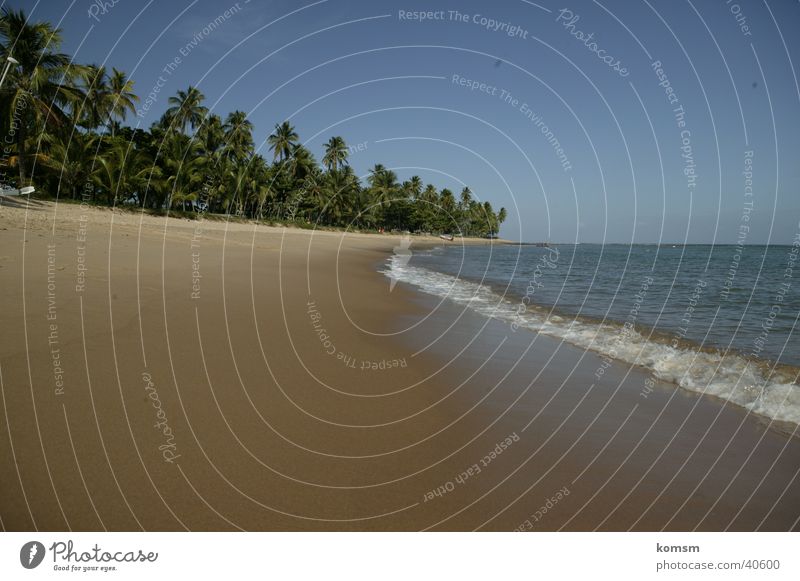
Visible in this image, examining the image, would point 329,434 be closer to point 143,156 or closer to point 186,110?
point 143,156

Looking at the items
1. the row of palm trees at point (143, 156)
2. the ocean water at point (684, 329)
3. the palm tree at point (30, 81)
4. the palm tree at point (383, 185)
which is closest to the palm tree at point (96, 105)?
the row of palm trees at point (143, 156)

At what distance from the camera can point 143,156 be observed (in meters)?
43.9

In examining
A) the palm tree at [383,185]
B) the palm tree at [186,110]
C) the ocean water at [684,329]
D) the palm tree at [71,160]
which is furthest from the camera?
the palm tree at [383,185]

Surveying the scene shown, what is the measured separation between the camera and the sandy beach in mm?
3330

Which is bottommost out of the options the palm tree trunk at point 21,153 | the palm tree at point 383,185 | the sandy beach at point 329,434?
the sandy beach at point 329,434

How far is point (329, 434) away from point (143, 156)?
49123 millimetres

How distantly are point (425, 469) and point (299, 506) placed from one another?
1.26 meters

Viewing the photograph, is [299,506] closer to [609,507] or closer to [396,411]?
[396,411]

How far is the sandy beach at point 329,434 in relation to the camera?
3.33 meters

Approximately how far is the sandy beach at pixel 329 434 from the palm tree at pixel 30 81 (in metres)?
26.6

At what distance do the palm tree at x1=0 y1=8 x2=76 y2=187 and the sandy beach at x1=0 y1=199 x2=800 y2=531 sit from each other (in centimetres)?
2660

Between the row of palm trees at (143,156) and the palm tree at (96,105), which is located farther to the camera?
the palm tree at (96,105)

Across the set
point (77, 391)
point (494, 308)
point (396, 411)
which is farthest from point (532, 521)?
point (494, 308)

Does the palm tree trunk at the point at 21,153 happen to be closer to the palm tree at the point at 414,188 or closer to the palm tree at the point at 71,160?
the palm tree at the point at 71,160
